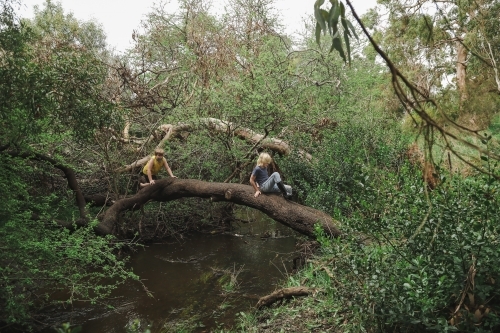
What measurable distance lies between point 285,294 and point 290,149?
4863 millimetres

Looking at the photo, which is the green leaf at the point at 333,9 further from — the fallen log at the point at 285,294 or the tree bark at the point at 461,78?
the tree bark at the point at 461,78

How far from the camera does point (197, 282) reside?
27.3 feet

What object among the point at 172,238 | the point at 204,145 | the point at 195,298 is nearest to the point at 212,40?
the point at 204,145

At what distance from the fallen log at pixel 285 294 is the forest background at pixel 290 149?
0.18 metres

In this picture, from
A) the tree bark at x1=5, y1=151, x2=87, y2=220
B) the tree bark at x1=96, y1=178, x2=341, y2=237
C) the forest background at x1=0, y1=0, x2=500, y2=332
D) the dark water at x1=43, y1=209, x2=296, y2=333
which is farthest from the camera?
the tree bark at x1=5, y1=151, x2=87, y2=220

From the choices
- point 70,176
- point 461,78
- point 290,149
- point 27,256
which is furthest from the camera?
point 461,78

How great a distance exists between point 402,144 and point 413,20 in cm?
599

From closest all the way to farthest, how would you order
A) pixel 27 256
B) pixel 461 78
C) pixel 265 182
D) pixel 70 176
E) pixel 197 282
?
pixel 27 256 → pixel 265 182 → pixel 197 282 → pixel 70 176 → pixel 461 78

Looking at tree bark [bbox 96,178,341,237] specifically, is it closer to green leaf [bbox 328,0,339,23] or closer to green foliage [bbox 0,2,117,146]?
green foliage [bbox 0,2,117,146]

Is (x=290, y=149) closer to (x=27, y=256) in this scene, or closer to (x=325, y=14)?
(x=27, y=256)

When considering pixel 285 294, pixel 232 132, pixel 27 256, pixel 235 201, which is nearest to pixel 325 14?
pixel 285 294

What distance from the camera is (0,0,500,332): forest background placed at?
10.8ft

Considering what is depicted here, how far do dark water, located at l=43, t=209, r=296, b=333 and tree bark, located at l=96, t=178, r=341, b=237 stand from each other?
3.54ft

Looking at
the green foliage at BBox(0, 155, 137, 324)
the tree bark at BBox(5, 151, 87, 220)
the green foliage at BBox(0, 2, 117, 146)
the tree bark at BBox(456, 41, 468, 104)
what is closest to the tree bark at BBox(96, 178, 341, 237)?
the tree bark at BBox(5, 151, 87, 220)
